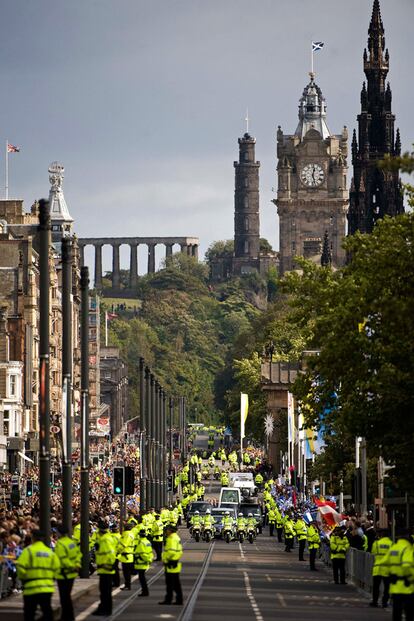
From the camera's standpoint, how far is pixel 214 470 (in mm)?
191250

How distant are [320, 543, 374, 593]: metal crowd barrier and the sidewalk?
631 centimetres

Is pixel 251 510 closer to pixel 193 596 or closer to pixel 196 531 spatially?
pixel 196 531

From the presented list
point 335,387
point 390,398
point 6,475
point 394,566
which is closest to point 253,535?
point 6,475

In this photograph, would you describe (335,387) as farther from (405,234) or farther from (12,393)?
(12,393)

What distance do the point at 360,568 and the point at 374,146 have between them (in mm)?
118225

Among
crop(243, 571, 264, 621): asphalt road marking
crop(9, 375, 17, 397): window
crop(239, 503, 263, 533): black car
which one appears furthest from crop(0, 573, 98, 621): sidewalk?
crop(9, 375, 17, 397): window

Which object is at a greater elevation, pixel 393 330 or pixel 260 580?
pixel 393 330

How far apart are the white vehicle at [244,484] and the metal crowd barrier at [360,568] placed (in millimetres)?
66599

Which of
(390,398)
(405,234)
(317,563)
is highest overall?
(405,234)

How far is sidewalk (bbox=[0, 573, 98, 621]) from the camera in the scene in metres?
40.8

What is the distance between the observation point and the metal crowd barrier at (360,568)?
172 feet

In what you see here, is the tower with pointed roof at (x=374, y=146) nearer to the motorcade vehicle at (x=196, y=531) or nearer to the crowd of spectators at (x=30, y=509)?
the crowd of spectators at (x=30, y=509)

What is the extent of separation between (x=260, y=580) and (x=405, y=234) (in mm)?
10678

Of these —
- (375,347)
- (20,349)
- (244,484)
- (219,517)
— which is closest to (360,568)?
(375,347)
